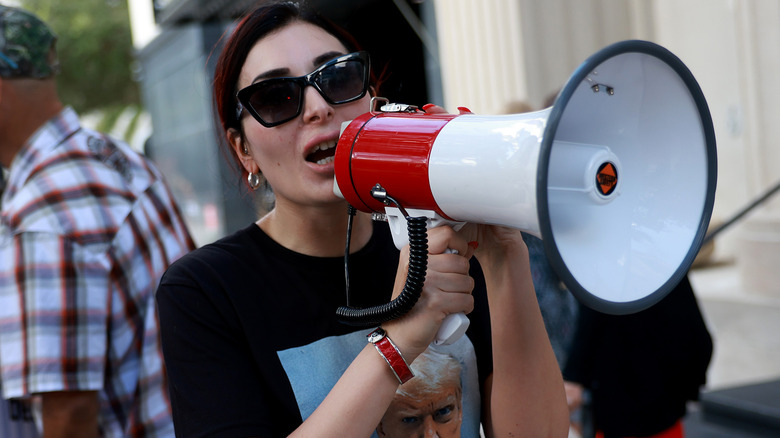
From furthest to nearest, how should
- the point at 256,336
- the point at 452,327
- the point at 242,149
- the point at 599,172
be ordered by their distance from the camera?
the point at 242,149 < the point at 256,336 < the point at 452,327 < the point at 599,172

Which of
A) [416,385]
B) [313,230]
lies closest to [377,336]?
[416,385]

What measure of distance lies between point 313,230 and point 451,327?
1.32 feet

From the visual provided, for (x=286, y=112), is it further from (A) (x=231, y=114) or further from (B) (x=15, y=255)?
(B) (x=15, y=255)

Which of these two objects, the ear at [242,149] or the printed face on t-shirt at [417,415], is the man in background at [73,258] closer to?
the ear at [242,149]

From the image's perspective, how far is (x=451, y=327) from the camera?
1.34 m

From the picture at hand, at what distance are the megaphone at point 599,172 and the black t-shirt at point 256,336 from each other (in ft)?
0.90

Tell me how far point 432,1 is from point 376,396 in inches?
269

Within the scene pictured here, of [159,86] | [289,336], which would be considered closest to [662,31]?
[289,336]

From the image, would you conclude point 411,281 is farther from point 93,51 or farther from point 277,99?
point 93,51

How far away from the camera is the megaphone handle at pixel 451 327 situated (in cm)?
133

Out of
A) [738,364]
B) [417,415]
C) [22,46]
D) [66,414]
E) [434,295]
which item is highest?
[22,46]

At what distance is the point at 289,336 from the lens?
1467 millimetres

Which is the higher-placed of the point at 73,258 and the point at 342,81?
the point at 342,81

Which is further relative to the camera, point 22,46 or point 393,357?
point 22,46
